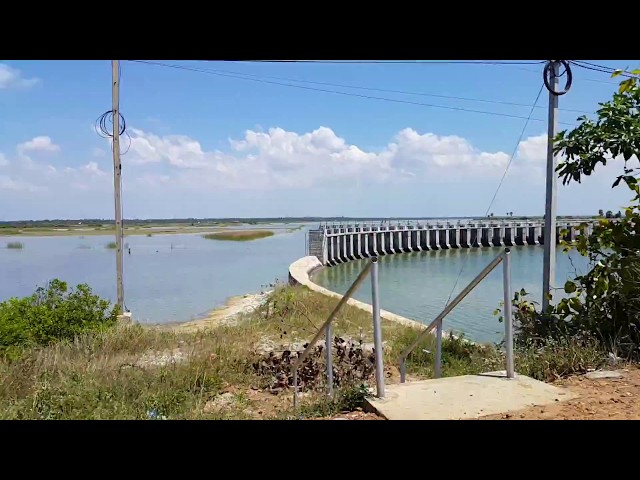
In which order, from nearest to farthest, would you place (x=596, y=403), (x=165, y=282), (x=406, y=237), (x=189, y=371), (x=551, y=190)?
(x=596, y=403) → (x=189, y=371) → (x=551, y=190) → (x=165, y=282) → (x=406, y=237)

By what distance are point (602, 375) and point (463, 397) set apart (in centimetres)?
127

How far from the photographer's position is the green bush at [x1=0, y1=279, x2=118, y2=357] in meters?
6.31

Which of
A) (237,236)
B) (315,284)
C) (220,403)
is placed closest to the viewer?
(220,403)

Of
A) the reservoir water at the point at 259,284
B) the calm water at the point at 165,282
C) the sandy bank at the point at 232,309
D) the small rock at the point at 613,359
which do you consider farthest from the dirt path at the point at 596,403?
the calm water at the point at 165,282

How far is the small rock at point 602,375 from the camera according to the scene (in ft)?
11.9

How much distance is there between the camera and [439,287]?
1944 cm

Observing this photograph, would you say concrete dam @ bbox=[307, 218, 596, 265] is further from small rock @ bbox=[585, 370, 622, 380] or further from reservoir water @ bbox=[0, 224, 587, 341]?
small rock @ bbox=[585, 370, 622, 380]

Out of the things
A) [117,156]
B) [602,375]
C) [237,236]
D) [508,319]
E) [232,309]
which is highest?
[117,156]

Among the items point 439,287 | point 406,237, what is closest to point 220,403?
point 439,287

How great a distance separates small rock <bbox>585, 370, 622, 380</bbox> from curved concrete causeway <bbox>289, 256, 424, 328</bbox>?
4.51 meters

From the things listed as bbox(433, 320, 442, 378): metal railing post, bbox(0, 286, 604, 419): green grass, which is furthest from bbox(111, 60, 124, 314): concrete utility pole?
bbox(433, 320, 442, 378): metal railing post

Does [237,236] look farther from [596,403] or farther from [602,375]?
[596,403]
